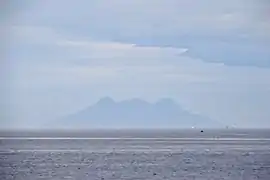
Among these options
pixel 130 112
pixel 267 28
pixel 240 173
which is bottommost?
pixel 240 173

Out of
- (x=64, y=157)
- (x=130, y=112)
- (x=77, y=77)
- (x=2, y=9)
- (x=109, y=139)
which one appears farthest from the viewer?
(x=109, y=139)

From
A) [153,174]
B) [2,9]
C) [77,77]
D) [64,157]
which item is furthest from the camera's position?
[64,157]

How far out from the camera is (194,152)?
13328mm

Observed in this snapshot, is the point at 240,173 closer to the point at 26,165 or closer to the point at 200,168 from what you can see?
the point at 200,168

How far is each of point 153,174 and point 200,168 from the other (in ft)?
2.27

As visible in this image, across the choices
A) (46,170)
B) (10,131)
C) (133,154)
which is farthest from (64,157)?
(10,131)

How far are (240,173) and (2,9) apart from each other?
5.20m

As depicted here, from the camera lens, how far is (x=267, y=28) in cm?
473

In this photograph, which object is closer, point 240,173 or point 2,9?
point 2,9

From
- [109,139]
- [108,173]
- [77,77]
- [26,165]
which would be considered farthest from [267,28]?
[109,139]

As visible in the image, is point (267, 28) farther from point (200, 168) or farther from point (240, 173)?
point (200, 168)

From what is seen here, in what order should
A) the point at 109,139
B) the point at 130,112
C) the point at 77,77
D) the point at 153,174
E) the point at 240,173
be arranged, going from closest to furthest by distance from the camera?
the point at 77,77 → the point at 130,112 → the point at 240,173 → the point at 153,174 → the point at 109,139

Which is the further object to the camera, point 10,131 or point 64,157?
point 64,157

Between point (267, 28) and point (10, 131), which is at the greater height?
point (267, 28)
